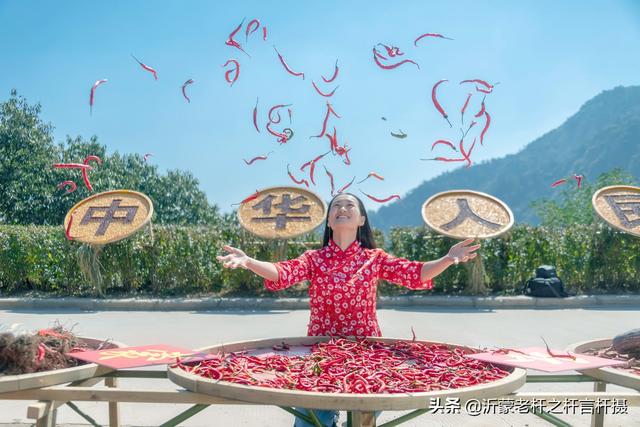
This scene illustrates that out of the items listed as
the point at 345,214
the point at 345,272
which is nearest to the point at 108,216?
the point at 345,214

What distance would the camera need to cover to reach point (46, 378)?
9.36 feet

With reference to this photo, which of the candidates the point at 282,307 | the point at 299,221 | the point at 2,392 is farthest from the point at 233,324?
the point at 2,392

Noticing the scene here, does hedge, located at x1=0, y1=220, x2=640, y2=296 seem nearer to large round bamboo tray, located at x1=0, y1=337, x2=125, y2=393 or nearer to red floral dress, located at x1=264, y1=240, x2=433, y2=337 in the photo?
red floral dress, located at x1=264, y1=240, x2=433, y2=337

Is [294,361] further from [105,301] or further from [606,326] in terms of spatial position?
[105,301]

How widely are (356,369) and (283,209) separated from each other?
10267 millimetres

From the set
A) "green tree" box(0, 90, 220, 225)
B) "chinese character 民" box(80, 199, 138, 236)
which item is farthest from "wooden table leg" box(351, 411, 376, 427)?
"green tree" box(0, 90, 220, 225)

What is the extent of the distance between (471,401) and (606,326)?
7807mm

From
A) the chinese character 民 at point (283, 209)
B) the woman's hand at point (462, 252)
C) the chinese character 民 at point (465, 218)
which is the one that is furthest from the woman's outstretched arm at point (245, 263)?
the chinese character 民 at point (465, 218)

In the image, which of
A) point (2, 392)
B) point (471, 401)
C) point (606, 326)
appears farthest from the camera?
point (606, 326)

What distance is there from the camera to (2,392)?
2.79 meters

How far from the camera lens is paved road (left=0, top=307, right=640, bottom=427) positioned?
459cm

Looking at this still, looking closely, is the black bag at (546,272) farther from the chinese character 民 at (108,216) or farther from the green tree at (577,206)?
the green tree at (577,206)

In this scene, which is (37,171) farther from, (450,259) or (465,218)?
(450,259)

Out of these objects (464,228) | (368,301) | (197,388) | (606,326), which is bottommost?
(606,326)
